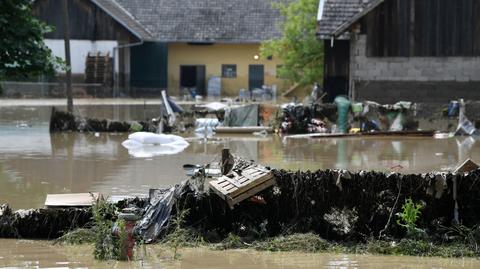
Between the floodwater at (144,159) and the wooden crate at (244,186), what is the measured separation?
361cm

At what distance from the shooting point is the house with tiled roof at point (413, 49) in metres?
31.9

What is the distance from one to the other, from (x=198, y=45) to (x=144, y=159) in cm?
3531

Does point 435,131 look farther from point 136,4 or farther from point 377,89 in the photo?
point 136,4

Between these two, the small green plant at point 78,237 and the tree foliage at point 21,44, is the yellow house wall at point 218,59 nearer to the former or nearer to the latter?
the tree foliage at point 21,44

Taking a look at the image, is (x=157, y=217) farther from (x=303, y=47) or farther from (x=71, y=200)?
(x=303, y=47)

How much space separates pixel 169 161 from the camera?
20641 millimetres

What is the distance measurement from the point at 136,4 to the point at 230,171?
145ft

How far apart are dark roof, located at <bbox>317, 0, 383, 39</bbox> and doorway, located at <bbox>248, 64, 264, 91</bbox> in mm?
22076

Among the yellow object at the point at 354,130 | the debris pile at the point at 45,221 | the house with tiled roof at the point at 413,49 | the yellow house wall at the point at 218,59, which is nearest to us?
the debris pile at the point at 45,221

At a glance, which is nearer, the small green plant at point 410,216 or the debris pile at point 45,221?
the small green plant at point 410,216

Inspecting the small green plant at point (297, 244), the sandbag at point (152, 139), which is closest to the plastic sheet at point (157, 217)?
the small green plant at point (297, 244)

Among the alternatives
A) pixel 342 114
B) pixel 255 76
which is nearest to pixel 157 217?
pixel 342 114

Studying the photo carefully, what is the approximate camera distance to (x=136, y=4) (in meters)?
56.0

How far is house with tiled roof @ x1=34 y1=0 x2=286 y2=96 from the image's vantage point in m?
53.8
